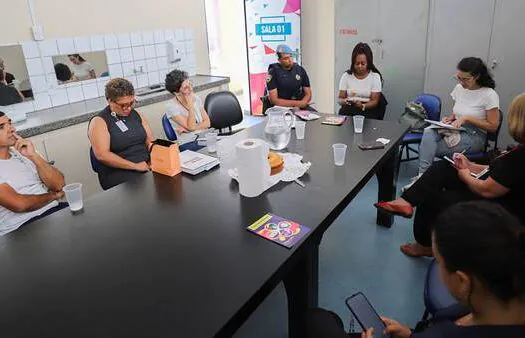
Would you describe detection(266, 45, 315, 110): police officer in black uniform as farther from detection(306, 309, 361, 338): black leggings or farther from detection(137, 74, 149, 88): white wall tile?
detection(306, 309, 361, 338): black leggings

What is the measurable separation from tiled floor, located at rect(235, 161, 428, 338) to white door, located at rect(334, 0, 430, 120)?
6.08 feet

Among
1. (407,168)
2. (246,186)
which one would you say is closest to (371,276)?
(246,186)

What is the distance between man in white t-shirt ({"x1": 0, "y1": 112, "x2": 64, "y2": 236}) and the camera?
6.29 feet

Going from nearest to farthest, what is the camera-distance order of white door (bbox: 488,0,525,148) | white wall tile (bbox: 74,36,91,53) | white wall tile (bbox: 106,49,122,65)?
white wall tile (bbox: 74,36,91,53), white door (bbox: 488,0,525,148), white wall tile (bbox: 106,49,122,65)

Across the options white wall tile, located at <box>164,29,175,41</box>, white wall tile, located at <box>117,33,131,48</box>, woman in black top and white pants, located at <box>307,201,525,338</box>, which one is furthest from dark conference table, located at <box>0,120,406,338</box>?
white wall tile, located at <box>164,29,175,41</box>

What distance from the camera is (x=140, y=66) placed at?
3793mm

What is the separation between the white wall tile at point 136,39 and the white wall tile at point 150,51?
3.0 inches

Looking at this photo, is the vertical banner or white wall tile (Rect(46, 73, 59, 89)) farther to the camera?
the vertical banner

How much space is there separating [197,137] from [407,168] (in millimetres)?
2150

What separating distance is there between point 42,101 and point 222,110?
4.78 feet

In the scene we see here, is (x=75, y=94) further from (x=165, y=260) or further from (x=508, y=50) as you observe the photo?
(x=508, y=50)

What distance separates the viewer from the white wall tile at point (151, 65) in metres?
3.87

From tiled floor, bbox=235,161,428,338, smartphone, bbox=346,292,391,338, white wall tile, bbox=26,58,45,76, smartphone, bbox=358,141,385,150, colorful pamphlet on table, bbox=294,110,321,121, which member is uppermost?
white wall tile, bbox=26,58,45,76

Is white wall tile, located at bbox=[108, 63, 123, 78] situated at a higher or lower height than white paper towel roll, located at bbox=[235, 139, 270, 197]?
higher
